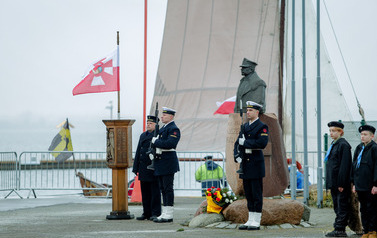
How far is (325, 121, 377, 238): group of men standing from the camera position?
8.84m

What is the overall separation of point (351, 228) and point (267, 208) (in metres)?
1.32

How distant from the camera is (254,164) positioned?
1016 cm

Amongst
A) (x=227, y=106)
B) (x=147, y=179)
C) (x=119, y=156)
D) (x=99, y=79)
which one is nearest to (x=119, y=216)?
(x=147, y=179)

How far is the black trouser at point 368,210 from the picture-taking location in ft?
29.0

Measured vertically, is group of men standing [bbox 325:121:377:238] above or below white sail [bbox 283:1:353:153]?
below

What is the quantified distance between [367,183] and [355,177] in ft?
0.61

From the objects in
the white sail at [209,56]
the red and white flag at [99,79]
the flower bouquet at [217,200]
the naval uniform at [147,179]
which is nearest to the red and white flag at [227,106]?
the white sail at [209,56]

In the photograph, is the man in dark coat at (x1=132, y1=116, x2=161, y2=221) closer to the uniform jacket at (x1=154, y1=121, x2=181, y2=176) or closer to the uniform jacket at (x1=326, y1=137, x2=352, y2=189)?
the uniform jacket at (x1=154, y1=121, x2=181, y2=176)

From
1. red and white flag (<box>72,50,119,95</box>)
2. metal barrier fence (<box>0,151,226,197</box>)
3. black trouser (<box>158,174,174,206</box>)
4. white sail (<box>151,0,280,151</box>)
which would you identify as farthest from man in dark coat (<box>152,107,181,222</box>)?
white sail (<box>151,0,280,151</box>)

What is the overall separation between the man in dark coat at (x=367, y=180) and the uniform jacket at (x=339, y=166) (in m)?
0.28


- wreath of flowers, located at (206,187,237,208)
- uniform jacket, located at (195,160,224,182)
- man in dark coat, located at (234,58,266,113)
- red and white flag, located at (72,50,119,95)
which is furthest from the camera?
uniform jacket, located at (195,160,224,182)

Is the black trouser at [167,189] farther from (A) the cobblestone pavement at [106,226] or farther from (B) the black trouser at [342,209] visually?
(B) the black trouser at [342,209]

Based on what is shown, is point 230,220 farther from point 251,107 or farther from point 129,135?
A: point 129,135

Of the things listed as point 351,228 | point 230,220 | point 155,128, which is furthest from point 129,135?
point 351,228
